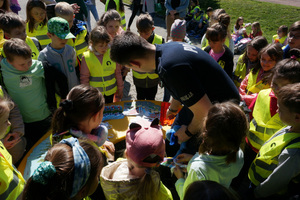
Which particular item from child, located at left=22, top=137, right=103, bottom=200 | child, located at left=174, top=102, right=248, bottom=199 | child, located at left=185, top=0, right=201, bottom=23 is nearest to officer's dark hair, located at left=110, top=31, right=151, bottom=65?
child, located at left=174, top=102, right=248, bottom=199

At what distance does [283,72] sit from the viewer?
7.33ft

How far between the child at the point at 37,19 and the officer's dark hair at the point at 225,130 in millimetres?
3423

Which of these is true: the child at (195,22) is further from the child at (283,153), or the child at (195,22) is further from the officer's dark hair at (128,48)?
the child at (283,153)

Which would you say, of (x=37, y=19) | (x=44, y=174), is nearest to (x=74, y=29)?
(x=37, y=19)

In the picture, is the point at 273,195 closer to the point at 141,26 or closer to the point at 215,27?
the point at 215,27

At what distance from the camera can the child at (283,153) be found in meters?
1.74

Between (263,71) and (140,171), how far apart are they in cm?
216

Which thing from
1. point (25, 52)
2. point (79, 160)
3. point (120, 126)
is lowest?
point (120, 126)

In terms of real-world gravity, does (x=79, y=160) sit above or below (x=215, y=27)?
below

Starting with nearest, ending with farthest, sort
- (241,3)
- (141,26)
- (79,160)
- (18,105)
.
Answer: (79,160) → (18,105) → (141,26) → (241,3)

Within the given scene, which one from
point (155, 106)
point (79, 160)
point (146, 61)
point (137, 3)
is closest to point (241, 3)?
point (137, 3)

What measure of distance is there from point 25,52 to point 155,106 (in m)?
1.66

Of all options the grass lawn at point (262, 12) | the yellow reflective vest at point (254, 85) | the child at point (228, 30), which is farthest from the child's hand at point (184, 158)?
the grass lawn at point (262, 12)

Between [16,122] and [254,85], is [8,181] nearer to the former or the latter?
[16,122]
